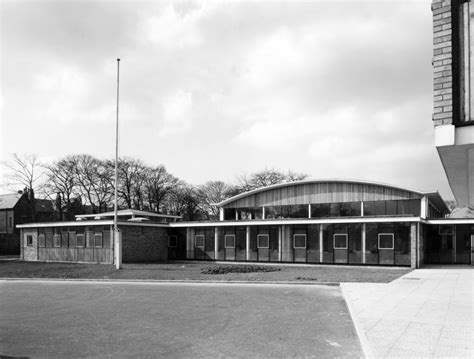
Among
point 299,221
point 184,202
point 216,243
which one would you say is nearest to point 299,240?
point 299,221

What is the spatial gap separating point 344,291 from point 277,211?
18.4 meters

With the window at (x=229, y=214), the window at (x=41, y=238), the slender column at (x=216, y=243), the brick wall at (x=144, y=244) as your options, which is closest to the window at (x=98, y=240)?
the brick wall at (x=144, y=244)

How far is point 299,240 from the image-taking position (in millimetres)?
30328

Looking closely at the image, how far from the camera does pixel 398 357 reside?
7.21m

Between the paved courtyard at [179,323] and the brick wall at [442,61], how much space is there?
5161mm

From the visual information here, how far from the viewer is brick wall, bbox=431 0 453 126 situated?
12.7 ft

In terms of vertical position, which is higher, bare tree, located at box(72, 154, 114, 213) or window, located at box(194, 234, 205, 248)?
bare tree, located at box(72, 154, 114, 213)

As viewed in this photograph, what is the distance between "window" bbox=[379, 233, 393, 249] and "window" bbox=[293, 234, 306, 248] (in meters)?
5.22

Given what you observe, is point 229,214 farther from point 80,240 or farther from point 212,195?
point 212,195

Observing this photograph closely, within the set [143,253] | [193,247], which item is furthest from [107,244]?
[193,247]

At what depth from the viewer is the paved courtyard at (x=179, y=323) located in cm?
799

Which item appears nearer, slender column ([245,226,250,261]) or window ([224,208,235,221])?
slender column ([245,226,250,261])

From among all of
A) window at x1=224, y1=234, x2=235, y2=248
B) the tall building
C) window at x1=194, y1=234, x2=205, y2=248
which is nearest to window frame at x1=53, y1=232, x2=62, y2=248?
window at x1=194, y1=234, x2=205, y2=248

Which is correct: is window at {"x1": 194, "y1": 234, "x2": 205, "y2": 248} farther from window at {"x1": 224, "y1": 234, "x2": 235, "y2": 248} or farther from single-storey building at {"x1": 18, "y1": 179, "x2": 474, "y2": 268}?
window at {"x1": 224, "y1": 234, "x2": 235, "y2": 248}
